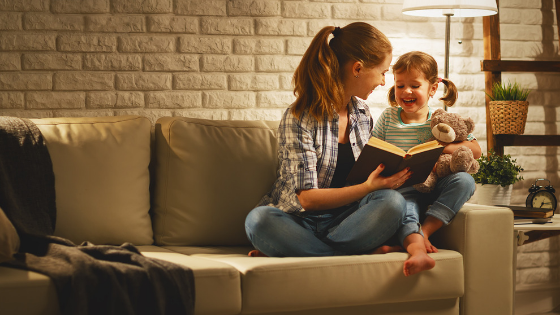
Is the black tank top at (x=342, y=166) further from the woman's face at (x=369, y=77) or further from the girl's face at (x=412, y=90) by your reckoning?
the girl's face at (x=412, y=90)

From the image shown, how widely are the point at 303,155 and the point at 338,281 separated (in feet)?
1.41

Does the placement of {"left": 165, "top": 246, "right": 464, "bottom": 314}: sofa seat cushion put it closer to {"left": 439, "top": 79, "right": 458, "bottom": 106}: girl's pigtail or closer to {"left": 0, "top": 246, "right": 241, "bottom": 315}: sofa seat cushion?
{"left": 0, "top": 246, "right": 241, "bottom": 315}: sofa seat cushion

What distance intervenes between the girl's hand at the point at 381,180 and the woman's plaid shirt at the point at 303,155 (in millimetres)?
177

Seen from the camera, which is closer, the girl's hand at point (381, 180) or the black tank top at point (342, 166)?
the girl's hand at point (381, 180)

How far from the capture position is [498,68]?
2768mm

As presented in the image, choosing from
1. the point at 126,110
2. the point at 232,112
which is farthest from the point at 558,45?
the point at 126,110

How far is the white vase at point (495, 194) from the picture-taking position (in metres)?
2.54

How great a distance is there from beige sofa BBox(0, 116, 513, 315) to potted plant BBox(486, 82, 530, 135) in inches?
33.1

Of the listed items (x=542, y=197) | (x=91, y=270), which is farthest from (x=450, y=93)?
(x=91, y=270)

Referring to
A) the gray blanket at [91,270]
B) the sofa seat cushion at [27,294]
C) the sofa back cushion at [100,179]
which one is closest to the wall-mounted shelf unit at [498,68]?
the sofa back cushion at [100,179]

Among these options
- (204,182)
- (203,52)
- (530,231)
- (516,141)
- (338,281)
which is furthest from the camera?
(516,141)

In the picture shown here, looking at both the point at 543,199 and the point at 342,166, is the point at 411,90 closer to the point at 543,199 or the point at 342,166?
the point at 342,166

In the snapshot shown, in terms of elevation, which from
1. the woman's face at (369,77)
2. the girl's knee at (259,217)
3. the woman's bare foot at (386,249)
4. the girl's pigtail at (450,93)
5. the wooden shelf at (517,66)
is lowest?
the woman's bare foot at (386,249)

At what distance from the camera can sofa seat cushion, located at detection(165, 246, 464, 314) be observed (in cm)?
163
